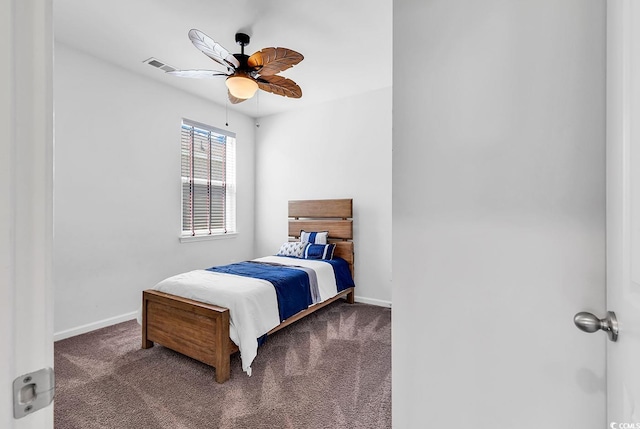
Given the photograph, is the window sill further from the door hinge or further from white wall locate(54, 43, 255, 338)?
the door hinge

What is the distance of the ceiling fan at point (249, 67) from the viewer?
7.11 feet

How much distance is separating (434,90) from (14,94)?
1.11m

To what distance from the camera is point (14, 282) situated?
45 centimetres

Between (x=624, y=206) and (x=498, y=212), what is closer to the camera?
(x=624, y=206)

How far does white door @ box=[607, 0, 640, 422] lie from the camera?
593mm

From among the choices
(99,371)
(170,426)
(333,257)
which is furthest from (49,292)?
(333,257)

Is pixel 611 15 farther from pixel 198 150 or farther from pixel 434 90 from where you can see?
pixel 198 150

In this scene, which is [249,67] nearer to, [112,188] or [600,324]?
[112,188]

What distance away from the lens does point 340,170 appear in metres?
4.30

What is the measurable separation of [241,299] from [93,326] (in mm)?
1959

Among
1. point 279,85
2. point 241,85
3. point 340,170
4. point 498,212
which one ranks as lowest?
point 498,212

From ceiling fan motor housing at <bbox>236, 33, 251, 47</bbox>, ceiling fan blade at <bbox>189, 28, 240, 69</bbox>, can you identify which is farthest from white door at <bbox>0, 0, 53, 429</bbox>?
ceiling fan motor housing at <bbox>236, 33, 251, 47</bbox>

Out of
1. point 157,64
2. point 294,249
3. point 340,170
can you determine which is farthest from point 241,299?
point 157,64

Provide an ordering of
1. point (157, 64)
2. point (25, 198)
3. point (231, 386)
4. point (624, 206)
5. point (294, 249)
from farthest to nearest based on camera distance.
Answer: point (294, 249) → point (157, 64) → point (231, 386) → point (624, 206) → point (25, 198)
